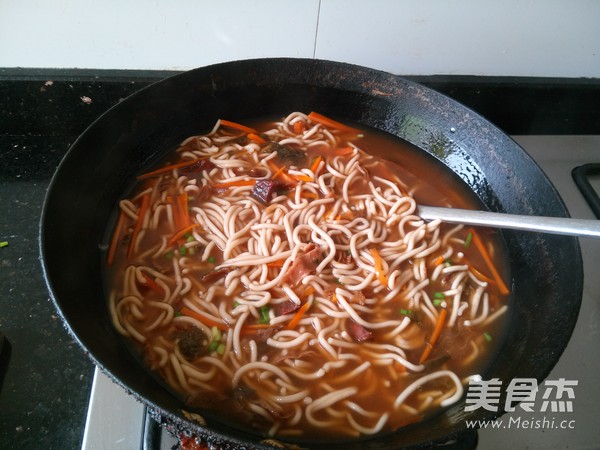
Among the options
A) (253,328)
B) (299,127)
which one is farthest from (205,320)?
(299,127)

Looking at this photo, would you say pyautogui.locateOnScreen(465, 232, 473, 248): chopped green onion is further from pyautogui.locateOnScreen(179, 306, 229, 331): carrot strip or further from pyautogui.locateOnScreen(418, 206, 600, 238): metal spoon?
pyautogui.locateOnScreen(179, 306, 229, 331): carrot strip

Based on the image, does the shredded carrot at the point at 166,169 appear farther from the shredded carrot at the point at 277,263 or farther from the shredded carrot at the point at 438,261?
the shredded carrot at the point at 438,261

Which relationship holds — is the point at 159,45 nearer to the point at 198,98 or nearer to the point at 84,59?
the point at 84,59

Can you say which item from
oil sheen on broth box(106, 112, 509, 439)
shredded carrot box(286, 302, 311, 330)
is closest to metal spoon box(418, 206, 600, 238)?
oil sheen on broth box(106, 112, 509, 439)

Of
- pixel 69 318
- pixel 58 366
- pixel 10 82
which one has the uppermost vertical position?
pixel 10 82

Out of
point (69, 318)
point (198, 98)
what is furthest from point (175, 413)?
point (198, 98)

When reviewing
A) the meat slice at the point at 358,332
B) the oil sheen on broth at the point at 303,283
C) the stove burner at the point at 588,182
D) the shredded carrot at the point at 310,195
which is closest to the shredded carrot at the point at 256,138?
the oil sheen on broth at the point at 303,283

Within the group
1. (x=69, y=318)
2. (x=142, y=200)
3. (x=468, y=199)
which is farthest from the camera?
(x=468, y=199)
